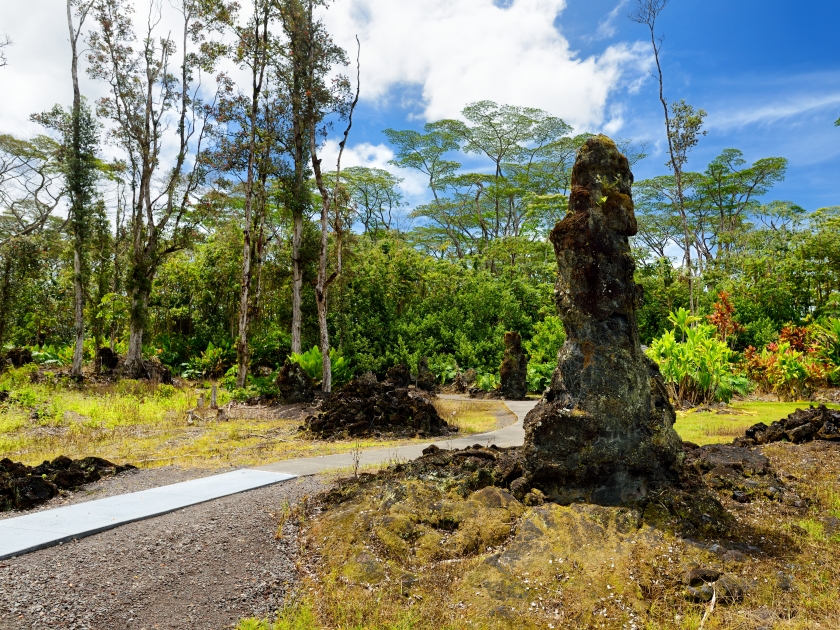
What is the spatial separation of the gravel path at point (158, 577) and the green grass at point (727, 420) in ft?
19.3

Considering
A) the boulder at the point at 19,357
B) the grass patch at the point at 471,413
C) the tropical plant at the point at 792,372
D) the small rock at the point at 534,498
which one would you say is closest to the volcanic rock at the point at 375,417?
the grass patch at the point at 471,413

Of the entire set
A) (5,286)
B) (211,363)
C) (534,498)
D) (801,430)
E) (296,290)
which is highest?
(5,286)

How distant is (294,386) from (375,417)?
4438 mm

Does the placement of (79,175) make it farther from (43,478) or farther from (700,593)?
(700,593)

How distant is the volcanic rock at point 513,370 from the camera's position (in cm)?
1438

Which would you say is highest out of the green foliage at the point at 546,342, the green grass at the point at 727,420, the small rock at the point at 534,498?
the green foliage at the point at 546,342

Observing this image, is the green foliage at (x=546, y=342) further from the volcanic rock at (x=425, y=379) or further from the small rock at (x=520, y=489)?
the small rock at (x=520, y=489)

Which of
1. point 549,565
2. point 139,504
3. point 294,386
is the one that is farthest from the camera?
point 294,386

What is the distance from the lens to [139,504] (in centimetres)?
477

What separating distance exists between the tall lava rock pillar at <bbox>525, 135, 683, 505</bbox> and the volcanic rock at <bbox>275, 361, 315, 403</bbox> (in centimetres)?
978

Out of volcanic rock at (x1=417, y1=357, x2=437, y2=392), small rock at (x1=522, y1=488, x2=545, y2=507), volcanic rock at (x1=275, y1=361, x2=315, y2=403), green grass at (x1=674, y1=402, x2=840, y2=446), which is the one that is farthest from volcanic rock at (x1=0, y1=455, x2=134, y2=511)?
volcanic rock at (x1=417, y1=357, x2=437, y2=392)

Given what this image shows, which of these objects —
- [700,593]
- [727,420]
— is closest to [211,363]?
[727,420]

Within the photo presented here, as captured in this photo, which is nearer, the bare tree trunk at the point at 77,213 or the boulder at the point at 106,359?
the bare tree trunk at the point at 77,213

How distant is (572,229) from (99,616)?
12.9ft
